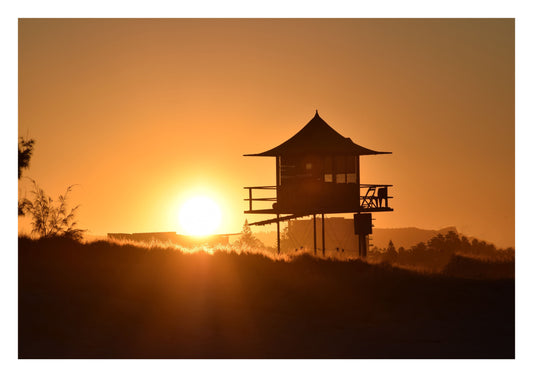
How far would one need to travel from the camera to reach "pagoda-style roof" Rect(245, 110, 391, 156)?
4084 cm

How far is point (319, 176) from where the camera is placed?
4162 centimetres

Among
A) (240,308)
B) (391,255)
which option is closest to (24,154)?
(240,308)

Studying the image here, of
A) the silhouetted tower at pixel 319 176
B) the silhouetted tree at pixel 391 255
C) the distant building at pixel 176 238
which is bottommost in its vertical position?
the silhouetted tree at pixel 391 255

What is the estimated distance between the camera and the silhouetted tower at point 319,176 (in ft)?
135

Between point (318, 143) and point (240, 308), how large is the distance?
55.9 ft

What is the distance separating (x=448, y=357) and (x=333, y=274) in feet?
30.0

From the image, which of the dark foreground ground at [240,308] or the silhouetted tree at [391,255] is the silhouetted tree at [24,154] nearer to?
the dark foreground ground at [240,308]

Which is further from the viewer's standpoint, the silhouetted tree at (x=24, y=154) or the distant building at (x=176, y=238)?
the distant building at (x=176, y=238)

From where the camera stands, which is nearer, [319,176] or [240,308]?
[240,308]

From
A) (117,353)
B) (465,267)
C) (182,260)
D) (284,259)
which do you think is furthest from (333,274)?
(117,353)

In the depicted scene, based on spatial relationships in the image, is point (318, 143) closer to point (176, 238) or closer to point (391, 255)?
point (176, 238)

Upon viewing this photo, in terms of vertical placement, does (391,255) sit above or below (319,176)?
below

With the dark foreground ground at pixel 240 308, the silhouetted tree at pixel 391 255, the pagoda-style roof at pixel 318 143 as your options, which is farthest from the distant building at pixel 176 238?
the dark foreground ground at pixel 240 308

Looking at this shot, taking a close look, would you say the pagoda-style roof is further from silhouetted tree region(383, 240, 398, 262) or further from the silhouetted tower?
silhouetted tree region(383, 240, 398, 262)
